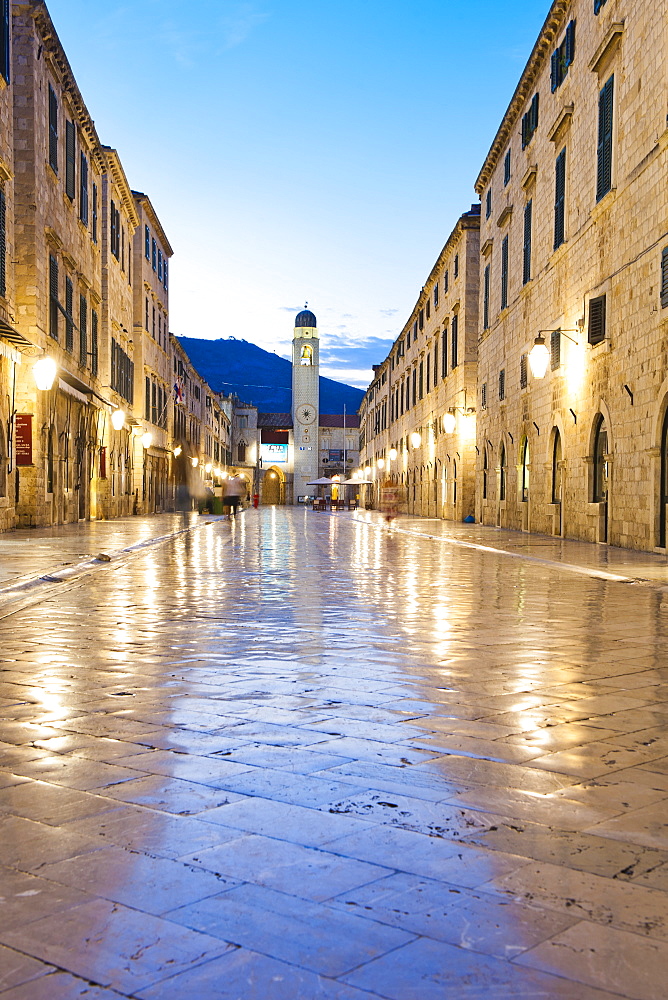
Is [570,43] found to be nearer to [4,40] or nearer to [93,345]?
[4,40]

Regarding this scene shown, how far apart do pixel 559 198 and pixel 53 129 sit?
13.1m

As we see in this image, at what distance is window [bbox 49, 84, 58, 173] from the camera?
23.2 m

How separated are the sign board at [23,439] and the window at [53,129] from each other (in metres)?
7.36

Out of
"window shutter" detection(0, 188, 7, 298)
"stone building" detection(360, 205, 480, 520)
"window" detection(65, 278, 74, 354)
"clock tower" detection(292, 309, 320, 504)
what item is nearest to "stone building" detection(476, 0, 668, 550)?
"stone building" detection(360, 205, 480, 520)

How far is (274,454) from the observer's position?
104438 mm

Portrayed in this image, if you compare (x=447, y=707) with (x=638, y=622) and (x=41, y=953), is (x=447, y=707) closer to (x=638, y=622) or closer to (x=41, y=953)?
(x=41, y=953)

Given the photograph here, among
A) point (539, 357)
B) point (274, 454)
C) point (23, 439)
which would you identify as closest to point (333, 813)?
point (539, 357)

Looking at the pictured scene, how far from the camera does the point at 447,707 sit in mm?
4566

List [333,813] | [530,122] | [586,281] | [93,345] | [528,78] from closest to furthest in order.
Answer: [333,813] → [586,281] → [528,78] → [530,122] → [93,345]

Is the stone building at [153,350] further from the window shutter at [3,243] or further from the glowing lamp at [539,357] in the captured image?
the glowing lamp at [539,357]

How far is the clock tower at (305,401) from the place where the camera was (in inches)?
3947

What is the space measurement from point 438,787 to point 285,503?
100 m

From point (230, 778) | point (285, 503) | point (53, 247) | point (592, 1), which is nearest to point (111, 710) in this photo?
point (230, 778)

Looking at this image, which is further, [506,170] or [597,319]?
[506,170]
